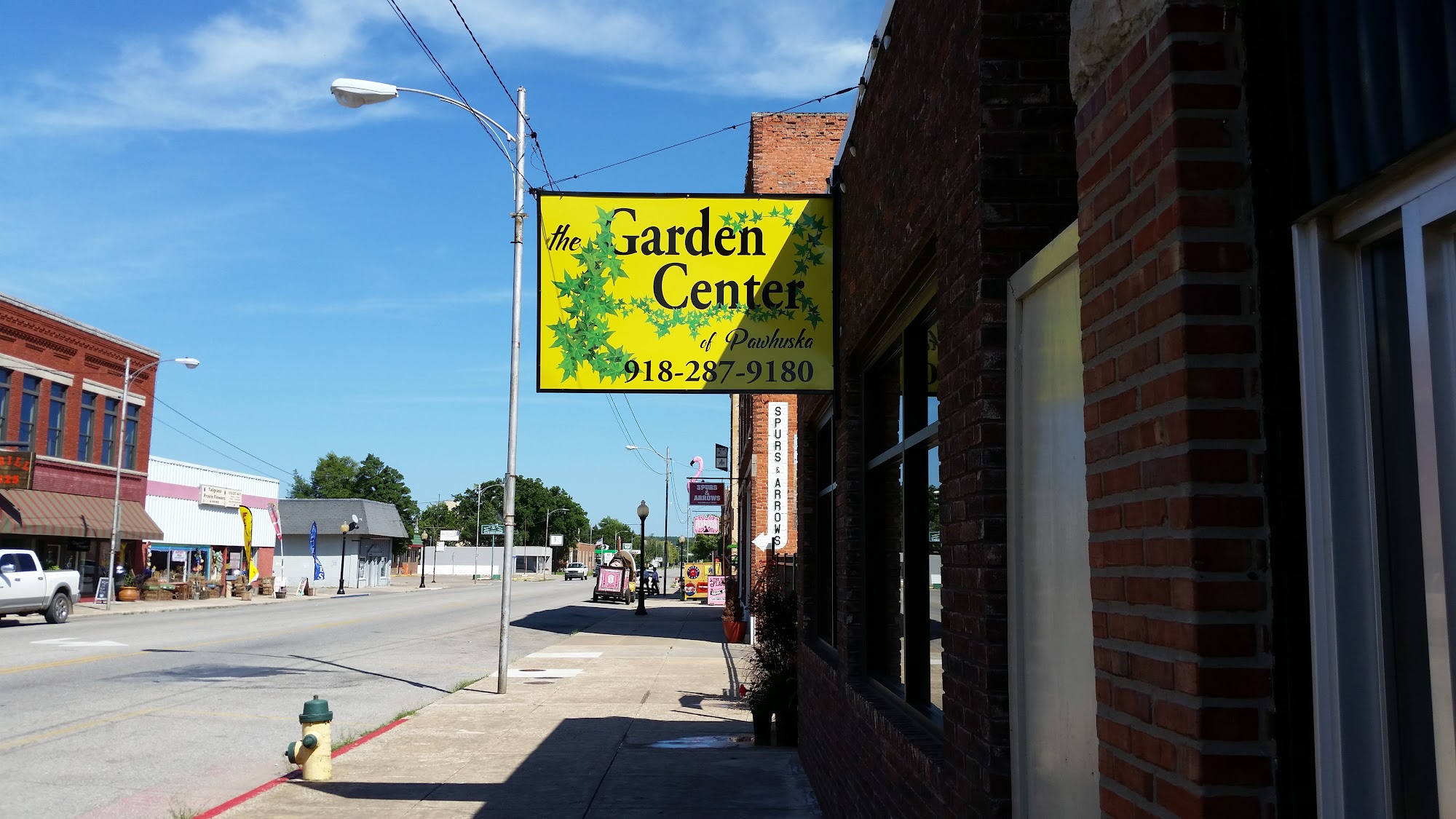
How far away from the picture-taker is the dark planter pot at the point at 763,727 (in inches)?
449

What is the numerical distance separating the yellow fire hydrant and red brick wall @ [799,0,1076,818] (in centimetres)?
564

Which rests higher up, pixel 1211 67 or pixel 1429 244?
pixel 1211 67

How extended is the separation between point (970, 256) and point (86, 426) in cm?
4613

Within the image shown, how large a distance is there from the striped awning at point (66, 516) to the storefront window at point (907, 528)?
37.3 m

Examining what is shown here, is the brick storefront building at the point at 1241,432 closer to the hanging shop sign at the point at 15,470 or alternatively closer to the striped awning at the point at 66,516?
the hanging shop sign at the point at 15,470

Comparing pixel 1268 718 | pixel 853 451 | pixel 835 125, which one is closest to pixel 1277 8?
pixel 1268 718

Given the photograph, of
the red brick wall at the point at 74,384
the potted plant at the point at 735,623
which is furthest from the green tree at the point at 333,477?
the potted plant at the point at 735,623

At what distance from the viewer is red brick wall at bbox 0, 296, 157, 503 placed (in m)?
38.2

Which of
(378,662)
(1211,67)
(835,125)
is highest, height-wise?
(835,125)

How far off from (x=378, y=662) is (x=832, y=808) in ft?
47.9

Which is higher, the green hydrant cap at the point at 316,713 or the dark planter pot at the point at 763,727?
the green hydrant cap at the point at 316,713

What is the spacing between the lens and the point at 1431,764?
1.94 m

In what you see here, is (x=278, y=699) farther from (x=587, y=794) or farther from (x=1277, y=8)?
(x=1277, y=8)

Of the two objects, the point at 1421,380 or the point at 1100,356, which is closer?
the point at 1421,380
